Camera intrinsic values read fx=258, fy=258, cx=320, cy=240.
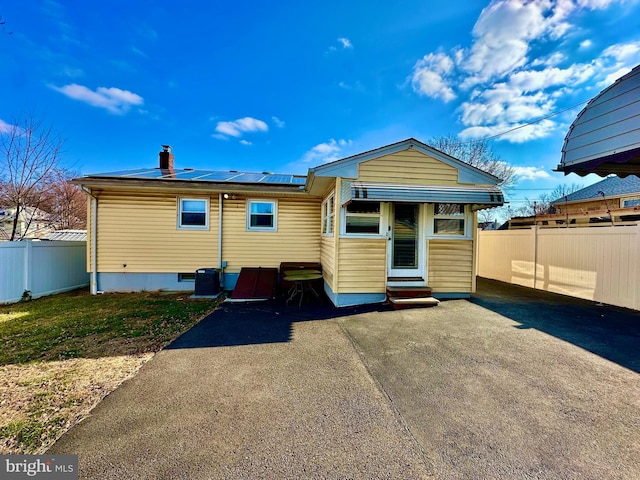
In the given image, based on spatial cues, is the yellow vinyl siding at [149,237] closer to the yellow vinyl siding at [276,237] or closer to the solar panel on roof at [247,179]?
the yellow vinyl siding at [276,237]

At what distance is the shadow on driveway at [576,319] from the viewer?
12.5 ft

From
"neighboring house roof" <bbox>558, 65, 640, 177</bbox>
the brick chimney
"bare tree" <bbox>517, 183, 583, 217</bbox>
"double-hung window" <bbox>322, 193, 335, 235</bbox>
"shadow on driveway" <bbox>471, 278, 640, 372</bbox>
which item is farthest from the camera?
"bare tree" <bbox>517, 183, 583, 217</bbox>

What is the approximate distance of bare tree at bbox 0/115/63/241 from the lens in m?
8.73

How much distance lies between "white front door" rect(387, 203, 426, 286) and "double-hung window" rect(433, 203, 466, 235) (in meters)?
0.41

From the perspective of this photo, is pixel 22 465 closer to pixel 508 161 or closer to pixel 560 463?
pixel 560 463

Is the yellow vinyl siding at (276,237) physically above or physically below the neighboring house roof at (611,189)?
below

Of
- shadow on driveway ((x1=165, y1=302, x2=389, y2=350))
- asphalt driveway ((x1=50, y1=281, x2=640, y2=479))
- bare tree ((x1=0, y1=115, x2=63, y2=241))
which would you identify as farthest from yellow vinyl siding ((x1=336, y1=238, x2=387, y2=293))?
bare tree ((x1=0, y1=115, x2=63, y2=241))

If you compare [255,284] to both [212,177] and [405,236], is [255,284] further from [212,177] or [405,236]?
[212,177]

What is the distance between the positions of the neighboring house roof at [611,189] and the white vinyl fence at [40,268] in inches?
866

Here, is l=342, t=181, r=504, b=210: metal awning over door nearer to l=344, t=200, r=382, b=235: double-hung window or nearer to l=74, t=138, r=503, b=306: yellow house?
l=74, t=138, r=503, b=306: yellow house


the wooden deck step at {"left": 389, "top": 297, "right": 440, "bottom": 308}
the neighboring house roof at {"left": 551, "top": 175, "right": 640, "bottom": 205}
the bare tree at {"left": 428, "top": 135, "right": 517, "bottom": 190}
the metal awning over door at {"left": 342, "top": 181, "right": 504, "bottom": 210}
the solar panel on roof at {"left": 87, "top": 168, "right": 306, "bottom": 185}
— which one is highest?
the bare tree at {"left": 428, "top": 135, "right": 517, "bottom": 190}

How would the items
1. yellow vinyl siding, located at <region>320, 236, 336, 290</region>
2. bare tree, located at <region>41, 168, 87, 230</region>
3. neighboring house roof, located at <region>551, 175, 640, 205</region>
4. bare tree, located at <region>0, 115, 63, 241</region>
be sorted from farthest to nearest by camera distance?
neighboring house roof, located at <region>551, 175, 640, 205</region>
bare tree, located at <region>41, 168, 87, 230</region>
bare tree, located at <region>0, 115, 63, 241</region>
yellow vinyl siding, located at <region>320, 236, 336, 290</region>

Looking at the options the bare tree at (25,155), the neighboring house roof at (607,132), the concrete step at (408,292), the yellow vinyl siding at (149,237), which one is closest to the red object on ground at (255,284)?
the yellow vinyl siding at (149,237)

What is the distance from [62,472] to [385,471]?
223cm
